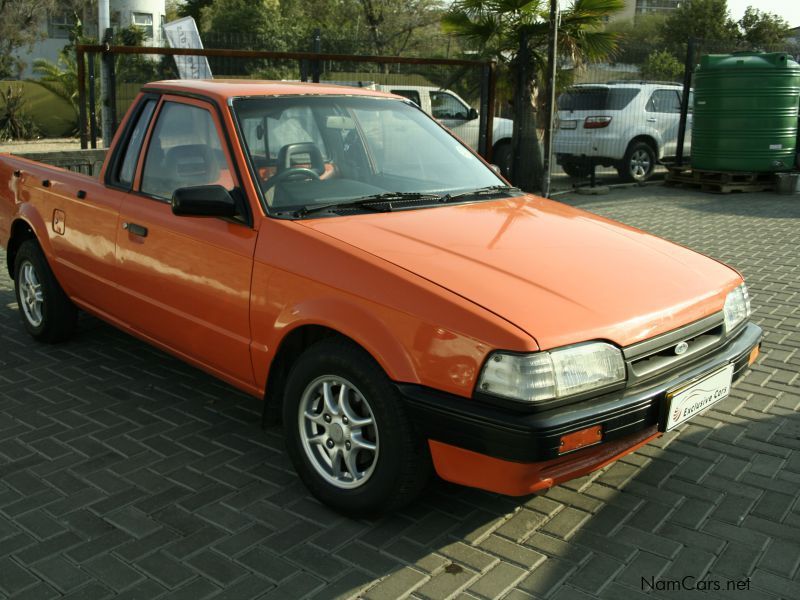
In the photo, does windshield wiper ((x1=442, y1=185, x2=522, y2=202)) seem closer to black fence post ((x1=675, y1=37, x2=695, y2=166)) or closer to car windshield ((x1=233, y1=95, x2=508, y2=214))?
car windshield ((x1=233, y1=95, x2=508, y2=214))

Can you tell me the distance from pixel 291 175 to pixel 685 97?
42.5ft

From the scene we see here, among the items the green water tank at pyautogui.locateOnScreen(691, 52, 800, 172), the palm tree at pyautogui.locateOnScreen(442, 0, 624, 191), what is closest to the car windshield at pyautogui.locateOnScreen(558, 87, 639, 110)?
the green water tank at pyautogui.locateOnScreen(691, 52, 800, 172)

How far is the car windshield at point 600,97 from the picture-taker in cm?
1470

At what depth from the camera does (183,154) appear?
432 cm

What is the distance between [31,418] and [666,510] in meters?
3.24

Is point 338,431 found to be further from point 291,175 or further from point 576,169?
point 576,169

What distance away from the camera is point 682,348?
338 centimetres

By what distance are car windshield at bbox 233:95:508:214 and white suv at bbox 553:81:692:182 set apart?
10617mm

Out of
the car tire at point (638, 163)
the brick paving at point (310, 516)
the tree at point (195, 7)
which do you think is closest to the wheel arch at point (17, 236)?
the brick paving at point (310, 516)

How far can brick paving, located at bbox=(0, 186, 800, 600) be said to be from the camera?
3.00m

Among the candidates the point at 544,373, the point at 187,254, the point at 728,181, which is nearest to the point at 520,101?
the point at 728,181

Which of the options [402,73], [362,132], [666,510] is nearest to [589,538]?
[666,510]

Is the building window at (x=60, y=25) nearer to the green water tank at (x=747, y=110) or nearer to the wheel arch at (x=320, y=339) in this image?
the green water tank at (x=747, y=110)

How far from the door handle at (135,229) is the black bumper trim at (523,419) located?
1961 mm
